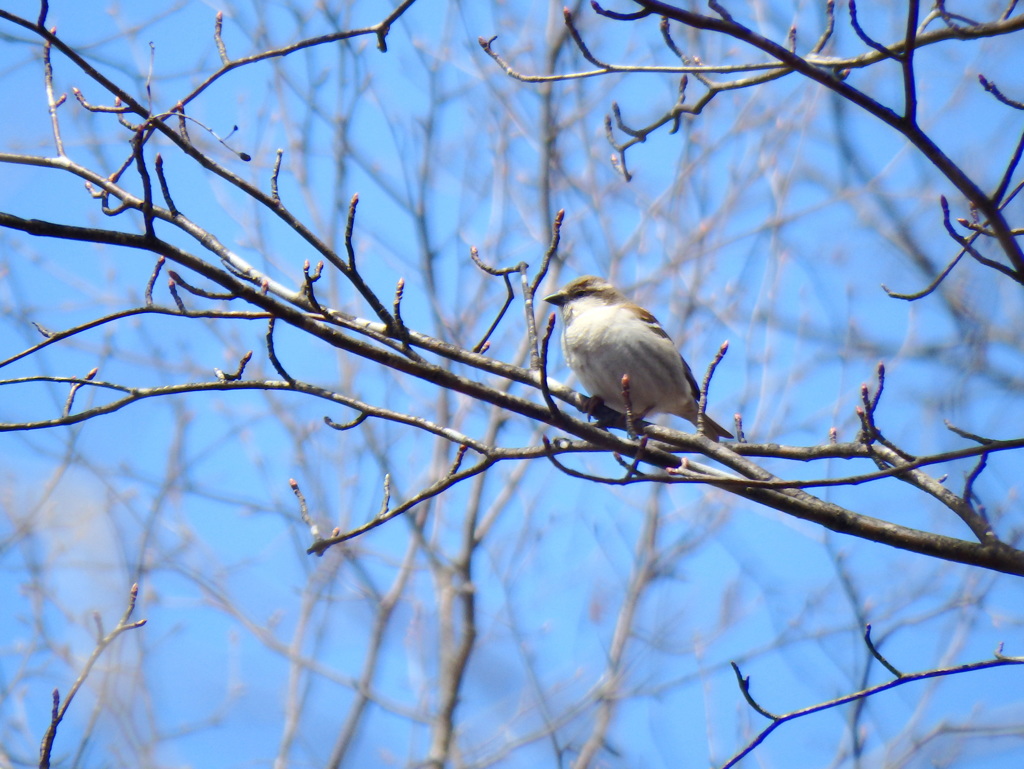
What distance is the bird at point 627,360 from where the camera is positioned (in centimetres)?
486

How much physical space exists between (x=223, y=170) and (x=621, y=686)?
5.82 m

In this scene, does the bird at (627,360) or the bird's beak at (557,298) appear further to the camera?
the bird's beak at (557,298)

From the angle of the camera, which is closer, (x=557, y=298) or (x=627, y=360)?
(x=627, y=360)

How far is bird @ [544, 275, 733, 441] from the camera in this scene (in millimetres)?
4863

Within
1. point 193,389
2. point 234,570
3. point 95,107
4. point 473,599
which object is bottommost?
point 193,389

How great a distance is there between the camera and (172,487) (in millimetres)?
7828

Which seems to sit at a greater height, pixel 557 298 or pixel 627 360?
pixel 557 298

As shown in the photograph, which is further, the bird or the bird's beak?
the bird's beak

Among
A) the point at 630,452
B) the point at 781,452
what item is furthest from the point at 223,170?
the point at 781,452

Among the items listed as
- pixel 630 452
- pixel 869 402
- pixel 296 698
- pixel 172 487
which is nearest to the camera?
pixel 869 402

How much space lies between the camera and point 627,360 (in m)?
4.91

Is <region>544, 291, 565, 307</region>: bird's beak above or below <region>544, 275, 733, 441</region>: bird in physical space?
above

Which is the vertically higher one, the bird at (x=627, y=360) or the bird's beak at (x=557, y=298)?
the bird's beak at (x=557, y=298)

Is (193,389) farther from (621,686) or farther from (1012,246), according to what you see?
(621,686)
